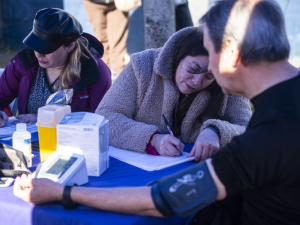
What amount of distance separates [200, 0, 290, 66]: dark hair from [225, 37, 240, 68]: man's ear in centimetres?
1

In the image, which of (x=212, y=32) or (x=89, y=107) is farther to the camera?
(x=89, y=107)

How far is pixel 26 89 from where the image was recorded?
242cm

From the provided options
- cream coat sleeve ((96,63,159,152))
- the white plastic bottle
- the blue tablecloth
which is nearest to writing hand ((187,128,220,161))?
cream coat sleeve ((96,63,159,152))

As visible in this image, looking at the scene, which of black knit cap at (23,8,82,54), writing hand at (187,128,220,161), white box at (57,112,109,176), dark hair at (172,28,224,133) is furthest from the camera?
black knit cap at (23,8,82,54)

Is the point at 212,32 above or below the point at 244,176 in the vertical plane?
above

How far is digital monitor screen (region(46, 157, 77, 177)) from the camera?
1147 millimetres

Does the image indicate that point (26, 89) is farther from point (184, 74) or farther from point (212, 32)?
point (212, 32)

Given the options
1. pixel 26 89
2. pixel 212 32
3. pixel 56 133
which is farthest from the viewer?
pixel 26 89

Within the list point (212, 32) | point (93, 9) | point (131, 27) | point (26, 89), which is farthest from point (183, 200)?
point (131, 27)

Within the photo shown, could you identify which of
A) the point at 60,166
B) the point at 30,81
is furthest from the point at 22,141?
the point at 30,81

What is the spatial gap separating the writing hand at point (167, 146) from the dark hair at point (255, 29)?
62 centimetres

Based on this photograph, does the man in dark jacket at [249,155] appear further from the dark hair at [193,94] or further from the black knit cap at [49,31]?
the black knit cap at [49,31]

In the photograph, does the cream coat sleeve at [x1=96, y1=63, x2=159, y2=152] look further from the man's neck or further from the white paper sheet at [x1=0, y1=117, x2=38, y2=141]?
the man's neck

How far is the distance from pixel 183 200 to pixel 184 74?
95 centimetres
